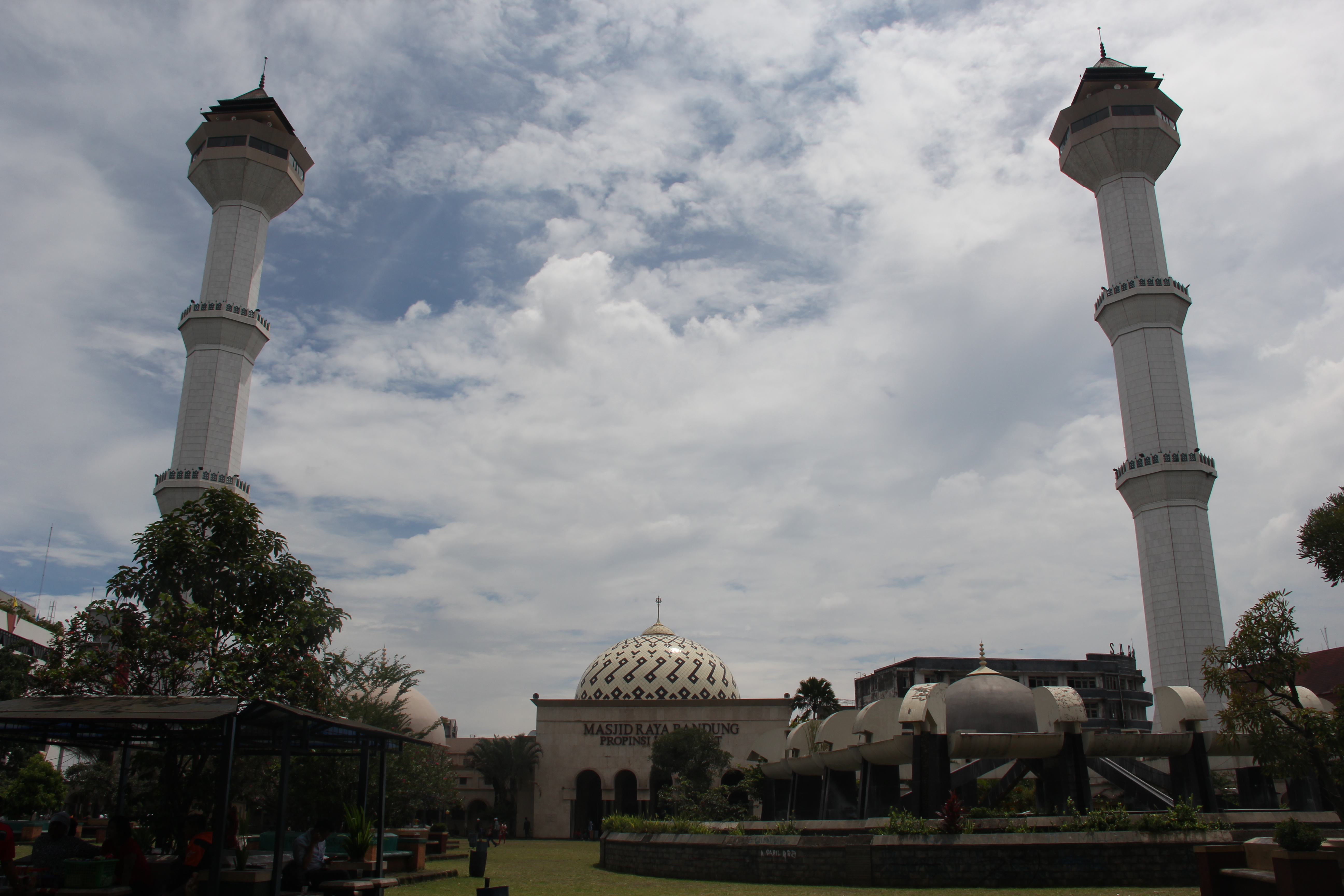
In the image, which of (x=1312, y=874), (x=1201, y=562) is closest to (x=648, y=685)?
(x=1201, y=562)

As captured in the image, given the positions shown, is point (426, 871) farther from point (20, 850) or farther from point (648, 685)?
point (648, 685)

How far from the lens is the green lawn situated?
13.6 metres

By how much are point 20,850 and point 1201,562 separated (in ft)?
124

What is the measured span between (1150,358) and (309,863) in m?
35.3

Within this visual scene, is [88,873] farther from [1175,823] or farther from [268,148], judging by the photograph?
[268,148]

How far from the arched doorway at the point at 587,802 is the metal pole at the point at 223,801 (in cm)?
3682

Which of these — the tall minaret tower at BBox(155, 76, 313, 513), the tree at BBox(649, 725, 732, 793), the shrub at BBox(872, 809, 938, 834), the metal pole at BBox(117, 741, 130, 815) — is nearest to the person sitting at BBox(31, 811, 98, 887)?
the metal pole at BBox(117, 741, 130, 815)

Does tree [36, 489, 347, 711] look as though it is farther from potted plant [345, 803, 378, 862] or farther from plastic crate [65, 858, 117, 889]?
plastic crate [65, 858, 117, 889]

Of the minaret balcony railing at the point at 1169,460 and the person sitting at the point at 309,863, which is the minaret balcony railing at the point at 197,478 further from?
the minaret balcony railing at the point at 1169,460

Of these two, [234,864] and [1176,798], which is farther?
[1176,798]

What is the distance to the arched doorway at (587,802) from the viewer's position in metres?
45.8

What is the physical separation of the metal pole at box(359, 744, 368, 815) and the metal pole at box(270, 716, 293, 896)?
2896 mm

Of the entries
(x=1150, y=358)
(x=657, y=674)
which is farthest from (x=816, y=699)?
(x=1150, y=358)

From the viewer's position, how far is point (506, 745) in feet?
148
